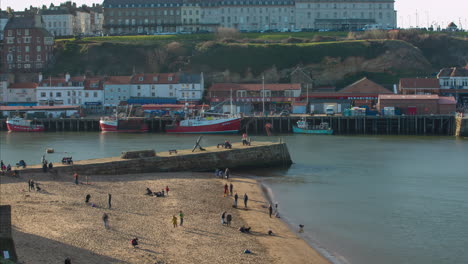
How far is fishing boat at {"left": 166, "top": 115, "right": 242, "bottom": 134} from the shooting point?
2763 inches

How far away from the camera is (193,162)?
4228 centimetres

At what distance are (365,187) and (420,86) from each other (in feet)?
162

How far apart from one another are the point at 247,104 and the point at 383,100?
59.0 feet

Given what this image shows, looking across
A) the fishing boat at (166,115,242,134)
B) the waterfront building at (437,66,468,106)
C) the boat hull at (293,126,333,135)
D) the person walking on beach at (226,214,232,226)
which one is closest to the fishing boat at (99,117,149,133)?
the fishing boat at (166,115,242,134)

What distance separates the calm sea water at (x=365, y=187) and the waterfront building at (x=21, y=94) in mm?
24688

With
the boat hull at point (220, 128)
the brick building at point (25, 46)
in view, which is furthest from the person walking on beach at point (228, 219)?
the brick building at point (25, 46)

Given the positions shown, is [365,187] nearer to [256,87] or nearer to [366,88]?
[366,88]

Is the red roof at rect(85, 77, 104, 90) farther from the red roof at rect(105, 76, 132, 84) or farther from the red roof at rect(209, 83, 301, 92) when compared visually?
the red roof at rect(209, 83, 301, 92)

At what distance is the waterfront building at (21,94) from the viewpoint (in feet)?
298

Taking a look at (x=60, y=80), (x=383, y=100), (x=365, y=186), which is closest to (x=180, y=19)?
(x=60, y=80)

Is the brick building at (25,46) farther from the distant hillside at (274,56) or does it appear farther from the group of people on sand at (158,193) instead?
the group of people on sand at (158,193)

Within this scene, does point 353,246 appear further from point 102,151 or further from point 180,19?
point 180,19

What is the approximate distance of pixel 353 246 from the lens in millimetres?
25703

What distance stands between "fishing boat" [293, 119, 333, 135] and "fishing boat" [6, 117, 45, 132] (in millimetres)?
31731
